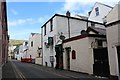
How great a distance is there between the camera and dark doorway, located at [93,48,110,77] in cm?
1617

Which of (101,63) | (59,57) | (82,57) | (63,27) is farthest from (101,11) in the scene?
(101,63)

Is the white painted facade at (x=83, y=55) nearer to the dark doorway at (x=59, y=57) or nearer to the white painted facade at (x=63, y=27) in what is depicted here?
the dark doorway at (x=59, y=57)

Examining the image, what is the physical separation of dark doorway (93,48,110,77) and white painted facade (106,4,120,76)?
938 millimetres

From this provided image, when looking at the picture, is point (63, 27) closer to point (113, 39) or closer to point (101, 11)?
point (101, 11)

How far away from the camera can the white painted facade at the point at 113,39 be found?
1455 centimetres

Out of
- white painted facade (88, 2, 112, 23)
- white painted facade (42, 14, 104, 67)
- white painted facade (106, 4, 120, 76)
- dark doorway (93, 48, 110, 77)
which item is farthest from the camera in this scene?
white painted facade (88, 2, 112, 23)

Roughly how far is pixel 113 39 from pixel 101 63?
2.74 meters

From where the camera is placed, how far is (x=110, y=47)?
604 inches

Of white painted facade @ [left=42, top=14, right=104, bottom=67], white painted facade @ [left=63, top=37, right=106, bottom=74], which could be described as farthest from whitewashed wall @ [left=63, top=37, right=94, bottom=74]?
white painted facade @ [left=42, top=14, right=104, bottom=67]

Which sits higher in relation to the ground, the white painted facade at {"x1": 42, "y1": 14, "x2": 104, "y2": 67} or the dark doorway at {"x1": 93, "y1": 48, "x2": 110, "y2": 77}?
the white painted facade at {"x1": 42, "y1": 14, "x2": 104, "y2": 67}

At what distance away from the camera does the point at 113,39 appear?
49.3 feet

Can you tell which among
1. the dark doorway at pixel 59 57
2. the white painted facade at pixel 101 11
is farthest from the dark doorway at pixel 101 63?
the white painted facade at pixel 101 11

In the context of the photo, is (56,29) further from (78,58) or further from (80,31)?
(78,58)

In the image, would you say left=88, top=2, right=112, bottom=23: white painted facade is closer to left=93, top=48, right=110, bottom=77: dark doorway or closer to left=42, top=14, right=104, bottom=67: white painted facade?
left=42, top=14, right=104, bottom=67: white painted facade
